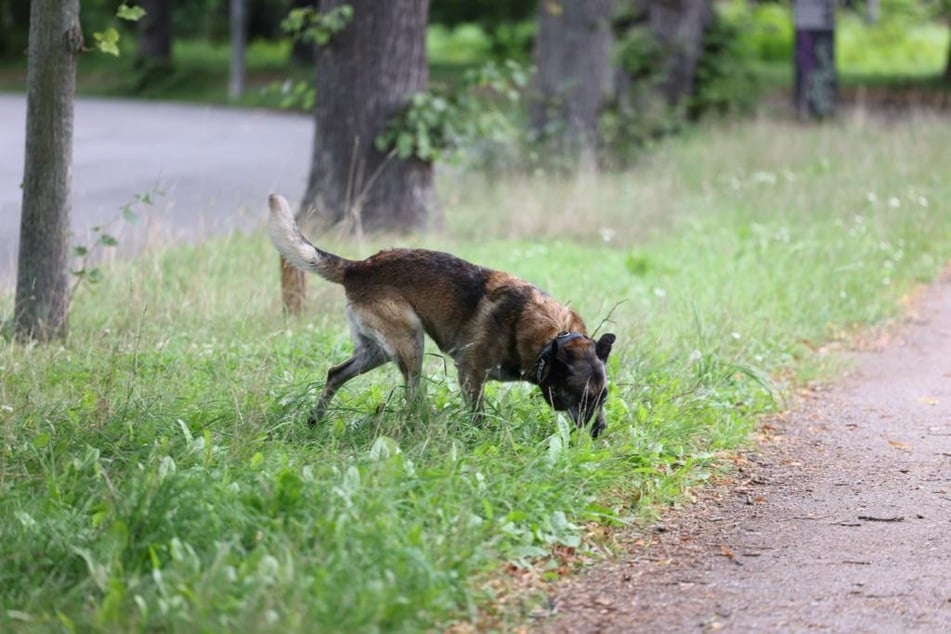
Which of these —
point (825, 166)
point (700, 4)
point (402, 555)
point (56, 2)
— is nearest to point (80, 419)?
point (402, 555)

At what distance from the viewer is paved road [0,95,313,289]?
10711 mm

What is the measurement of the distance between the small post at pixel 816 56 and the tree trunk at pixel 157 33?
739 inches

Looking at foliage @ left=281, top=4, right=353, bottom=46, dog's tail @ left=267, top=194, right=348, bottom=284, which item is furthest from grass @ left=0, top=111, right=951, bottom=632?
foliage @ left=281, top=4, right=353, bottom=46

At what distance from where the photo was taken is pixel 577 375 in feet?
19.9

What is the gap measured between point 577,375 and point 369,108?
590 centimetres

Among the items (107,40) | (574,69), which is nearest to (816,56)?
(574,69)

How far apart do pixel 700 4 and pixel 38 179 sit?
51.5 ft

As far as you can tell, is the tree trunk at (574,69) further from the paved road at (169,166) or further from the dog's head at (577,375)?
the dog's head at (577,375)

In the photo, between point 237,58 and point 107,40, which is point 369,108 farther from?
point 237,58

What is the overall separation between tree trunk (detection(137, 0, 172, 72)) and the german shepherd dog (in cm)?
2908

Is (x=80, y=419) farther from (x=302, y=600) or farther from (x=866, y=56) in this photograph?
(x=866, y=56)

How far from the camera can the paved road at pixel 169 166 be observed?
10711mm

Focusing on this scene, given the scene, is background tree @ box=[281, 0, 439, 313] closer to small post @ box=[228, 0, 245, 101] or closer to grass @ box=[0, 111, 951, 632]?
Result: grass @ box=[0, 111, 951, 632]

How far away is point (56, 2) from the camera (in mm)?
7469
